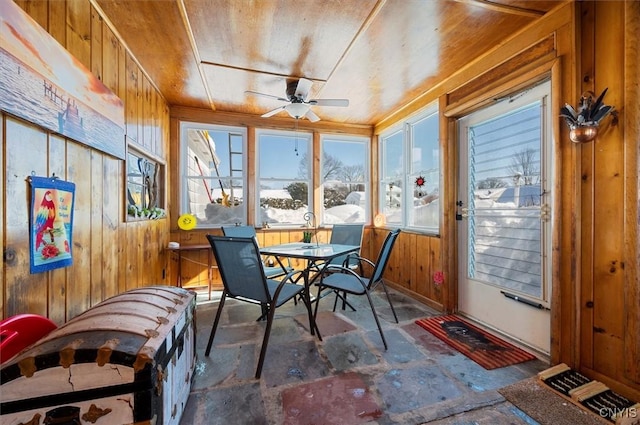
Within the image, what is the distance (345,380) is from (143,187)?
270cm

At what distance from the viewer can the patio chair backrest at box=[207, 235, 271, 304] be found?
1789mm

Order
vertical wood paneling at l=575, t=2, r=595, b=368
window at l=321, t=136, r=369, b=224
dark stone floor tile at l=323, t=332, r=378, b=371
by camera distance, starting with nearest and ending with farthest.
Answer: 1. vertical wood paneling at l=575, t=2, r=595, b=368
2. dark stone floor tile at l=323, t=332, r=378, b=371
3. window at l=321, t=136, r=369, b=224

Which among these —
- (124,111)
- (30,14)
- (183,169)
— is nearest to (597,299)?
(30,14)

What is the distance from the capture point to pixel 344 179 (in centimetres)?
441

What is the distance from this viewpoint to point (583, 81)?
171 cm

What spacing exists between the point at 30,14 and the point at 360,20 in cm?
190

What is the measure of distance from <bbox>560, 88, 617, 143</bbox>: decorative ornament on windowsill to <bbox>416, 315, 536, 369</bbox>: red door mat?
161cm

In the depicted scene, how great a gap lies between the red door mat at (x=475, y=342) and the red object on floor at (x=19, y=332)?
8.51ft

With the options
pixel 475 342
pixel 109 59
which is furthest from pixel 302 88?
pixel 475 342

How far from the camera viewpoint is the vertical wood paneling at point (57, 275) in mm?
1385

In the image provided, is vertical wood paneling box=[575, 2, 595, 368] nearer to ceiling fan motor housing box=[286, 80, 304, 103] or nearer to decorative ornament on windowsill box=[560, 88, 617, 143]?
decorative ornament on windowsill box=[560, 88, 617, 143]

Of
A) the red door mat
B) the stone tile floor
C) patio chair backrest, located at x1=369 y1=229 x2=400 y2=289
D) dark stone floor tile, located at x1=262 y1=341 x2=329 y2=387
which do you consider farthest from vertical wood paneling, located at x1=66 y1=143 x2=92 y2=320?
the red door mat

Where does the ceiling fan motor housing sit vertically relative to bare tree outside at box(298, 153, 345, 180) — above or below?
above

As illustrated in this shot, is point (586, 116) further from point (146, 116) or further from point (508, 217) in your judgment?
point (146, 116)
